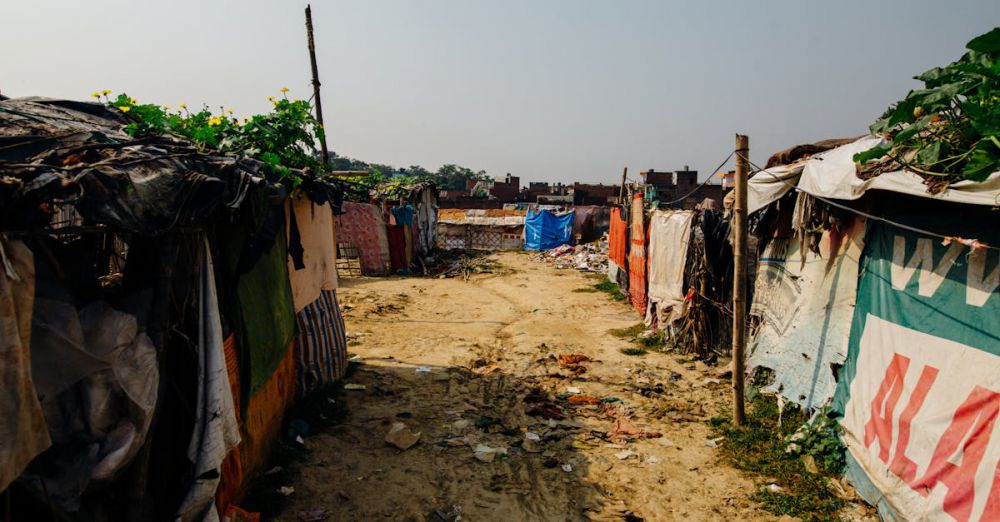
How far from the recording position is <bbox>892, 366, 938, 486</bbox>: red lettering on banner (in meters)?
3.94

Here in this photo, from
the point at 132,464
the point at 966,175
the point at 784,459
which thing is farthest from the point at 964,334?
the point at 132,464

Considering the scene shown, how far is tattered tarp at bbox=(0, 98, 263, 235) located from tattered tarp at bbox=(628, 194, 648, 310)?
28.8 feet

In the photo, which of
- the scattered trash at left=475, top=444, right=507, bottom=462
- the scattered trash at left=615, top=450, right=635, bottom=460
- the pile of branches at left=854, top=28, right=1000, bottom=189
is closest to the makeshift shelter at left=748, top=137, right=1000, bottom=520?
the pile of branches at left=854, top=28, right=1000, bottom=189

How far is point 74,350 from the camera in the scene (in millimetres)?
2506

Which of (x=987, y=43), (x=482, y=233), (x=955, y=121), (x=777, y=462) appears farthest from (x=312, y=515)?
(x=482, y=233)

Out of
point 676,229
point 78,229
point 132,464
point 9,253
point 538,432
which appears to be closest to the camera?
point 9,253

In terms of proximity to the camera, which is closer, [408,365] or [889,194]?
[889,194]

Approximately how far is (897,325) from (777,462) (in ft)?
5.64

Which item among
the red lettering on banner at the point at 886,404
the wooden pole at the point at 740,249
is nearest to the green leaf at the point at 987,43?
the red lettering on banner at the point at 886,404

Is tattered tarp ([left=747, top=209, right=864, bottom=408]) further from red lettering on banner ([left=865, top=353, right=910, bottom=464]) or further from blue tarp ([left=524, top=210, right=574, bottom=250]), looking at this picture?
blue tarp ([left=524, top=210, right=574, bottom=250])

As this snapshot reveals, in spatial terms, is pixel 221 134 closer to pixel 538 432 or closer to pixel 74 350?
pixel 74 350

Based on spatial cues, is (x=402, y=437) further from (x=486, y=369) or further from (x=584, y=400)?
(x=486, y=369)

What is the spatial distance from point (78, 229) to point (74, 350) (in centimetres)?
57

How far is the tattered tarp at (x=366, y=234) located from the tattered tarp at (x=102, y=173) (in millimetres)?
12872
